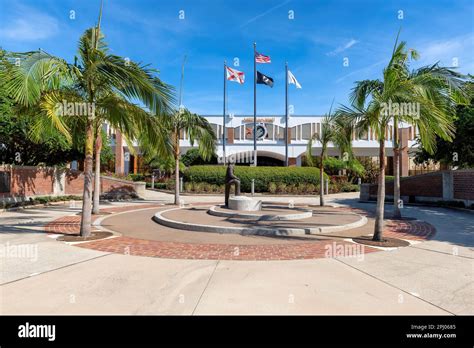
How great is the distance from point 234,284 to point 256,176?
79.1 ft

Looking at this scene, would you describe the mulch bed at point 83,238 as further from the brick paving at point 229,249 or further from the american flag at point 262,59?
the american flag at point 262,59

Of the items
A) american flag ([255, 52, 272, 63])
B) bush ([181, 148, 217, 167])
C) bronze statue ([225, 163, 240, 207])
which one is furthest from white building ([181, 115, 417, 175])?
bronze statue ([225, 163, 240, 207])

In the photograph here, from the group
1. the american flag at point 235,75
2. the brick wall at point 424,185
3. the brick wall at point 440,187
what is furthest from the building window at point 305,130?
the brick wall at point 424,185

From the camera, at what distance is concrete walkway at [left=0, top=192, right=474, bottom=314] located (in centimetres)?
423

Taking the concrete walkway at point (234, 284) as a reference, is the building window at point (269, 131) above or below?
above

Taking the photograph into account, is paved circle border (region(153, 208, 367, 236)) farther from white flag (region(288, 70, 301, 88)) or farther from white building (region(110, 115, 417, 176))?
white building (region(110, 115, 417, 176))

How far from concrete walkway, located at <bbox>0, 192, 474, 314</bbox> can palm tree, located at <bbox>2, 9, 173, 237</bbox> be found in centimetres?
335

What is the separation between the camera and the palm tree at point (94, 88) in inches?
302

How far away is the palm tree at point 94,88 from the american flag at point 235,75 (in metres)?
24.7

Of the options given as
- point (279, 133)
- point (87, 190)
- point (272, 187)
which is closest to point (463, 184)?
point (272, 187)

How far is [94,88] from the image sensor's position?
8.82 meters

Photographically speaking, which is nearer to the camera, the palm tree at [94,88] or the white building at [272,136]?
the palm tree at [94,88]
